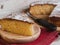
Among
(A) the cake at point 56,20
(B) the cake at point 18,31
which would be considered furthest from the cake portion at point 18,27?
(A) the cake at point 56,20

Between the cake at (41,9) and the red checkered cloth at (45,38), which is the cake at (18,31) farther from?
the cake at (41,9)

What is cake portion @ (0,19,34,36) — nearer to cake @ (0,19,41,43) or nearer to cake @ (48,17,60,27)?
cake @ (0,19,41,43)

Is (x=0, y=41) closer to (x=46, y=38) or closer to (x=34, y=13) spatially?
(x=46, y=38)

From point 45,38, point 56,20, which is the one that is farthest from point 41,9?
point 45,38

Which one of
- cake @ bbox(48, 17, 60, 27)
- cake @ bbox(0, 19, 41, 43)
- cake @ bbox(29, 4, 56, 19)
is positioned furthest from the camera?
cake @ bbox(29, 4, 56, 19)

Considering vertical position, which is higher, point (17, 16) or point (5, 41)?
point (17, 16)

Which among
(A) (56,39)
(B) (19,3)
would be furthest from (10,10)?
(A) (56,39)

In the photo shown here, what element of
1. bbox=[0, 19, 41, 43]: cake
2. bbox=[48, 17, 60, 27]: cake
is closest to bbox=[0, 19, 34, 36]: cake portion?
bbox=[0, 19, 41, 43]: cake

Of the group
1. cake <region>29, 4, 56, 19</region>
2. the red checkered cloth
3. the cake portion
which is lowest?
the red checkered cloth
